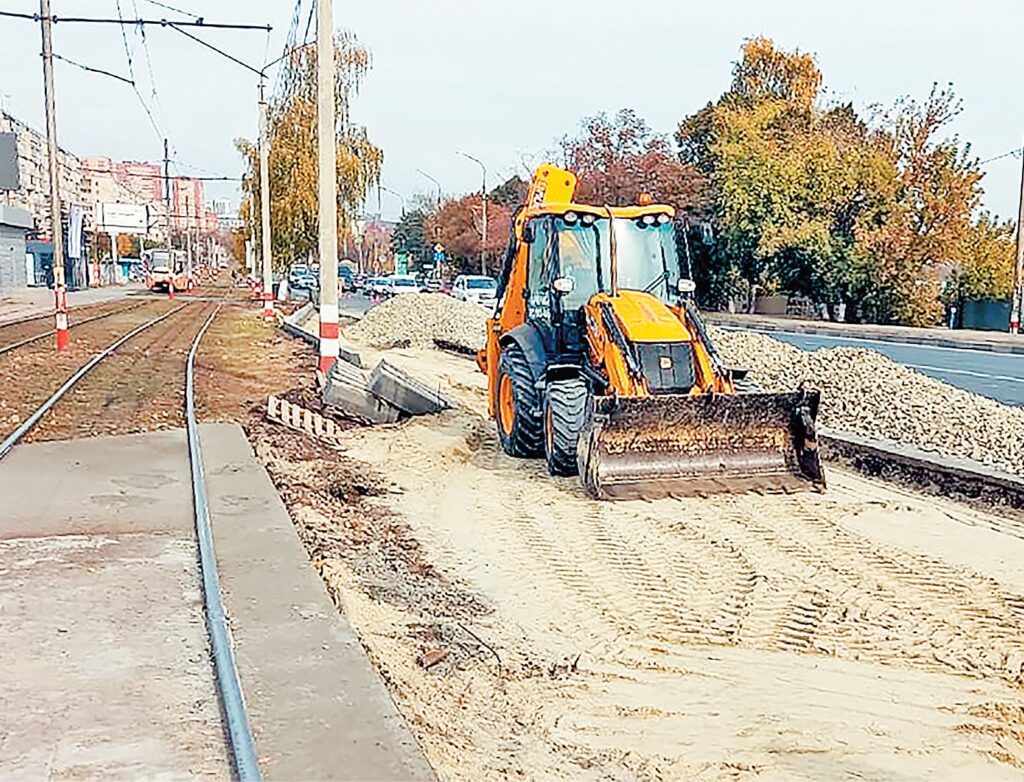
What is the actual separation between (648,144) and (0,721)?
1953 inches

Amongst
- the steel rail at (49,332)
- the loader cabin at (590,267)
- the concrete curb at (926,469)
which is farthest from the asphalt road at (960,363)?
the steel rail at (49,332)

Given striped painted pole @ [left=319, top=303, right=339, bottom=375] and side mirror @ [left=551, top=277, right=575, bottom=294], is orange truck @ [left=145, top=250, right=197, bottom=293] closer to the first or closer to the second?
striped painted pole @ [left=319, top=303, right=339, bottom=375]

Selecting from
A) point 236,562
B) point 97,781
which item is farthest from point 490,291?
point 97,781

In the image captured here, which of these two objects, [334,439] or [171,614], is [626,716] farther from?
[334,439]

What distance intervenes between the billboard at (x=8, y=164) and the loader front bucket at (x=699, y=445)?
1997 inches

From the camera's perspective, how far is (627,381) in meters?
10.3

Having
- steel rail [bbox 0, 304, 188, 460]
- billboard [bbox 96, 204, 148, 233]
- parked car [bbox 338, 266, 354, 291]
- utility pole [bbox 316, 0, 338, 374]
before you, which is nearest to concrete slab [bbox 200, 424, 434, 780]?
steel rail [bbox 0, 304, 188, 460]

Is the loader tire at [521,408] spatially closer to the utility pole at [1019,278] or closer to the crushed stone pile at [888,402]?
the crushed stone pile at [888,402]

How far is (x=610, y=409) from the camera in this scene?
9805 millimetres

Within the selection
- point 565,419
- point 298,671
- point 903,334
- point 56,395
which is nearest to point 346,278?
point 903,334

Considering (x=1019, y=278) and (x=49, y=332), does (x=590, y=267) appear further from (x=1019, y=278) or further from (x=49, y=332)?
(x=1019, y=278)

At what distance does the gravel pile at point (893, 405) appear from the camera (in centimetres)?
1191

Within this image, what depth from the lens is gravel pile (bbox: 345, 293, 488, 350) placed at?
2855cm

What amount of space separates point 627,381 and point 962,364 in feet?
58.3
